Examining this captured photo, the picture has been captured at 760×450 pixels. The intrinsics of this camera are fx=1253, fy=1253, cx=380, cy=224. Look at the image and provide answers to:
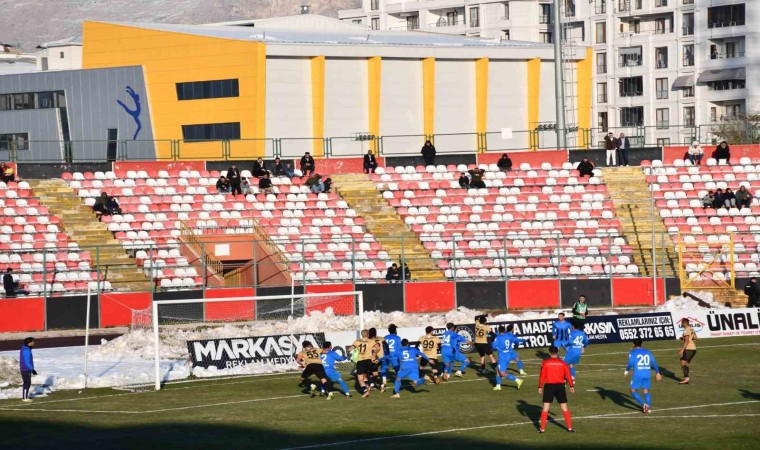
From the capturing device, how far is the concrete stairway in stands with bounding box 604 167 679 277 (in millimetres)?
48500

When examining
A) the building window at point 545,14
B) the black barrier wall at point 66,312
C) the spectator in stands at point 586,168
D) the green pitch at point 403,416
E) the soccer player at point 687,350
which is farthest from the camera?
the building window at point 545,14

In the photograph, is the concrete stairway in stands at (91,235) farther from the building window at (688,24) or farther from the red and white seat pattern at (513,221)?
the building window at (688,24)

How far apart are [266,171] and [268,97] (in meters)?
10.7

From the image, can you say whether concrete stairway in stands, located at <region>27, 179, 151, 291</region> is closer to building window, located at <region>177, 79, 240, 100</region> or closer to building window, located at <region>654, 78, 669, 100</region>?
building window, located at <region>177, 79, 240, 100</region>

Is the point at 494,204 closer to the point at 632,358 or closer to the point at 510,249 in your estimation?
the point at 510,249

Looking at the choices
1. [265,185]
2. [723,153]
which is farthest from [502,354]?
[723,153]

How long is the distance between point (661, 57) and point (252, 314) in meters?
77.5

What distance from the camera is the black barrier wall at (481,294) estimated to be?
47.1m

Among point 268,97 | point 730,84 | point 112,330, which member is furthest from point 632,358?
point 730,84

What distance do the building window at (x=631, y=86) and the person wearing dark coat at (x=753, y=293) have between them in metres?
69.9

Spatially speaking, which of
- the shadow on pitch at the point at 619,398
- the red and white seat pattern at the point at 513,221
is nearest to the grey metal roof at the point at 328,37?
the red and white seat pattern at the point at 513,221

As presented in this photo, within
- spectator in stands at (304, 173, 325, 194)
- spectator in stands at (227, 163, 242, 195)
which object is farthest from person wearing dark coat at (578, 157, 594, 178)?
spectator in stands at (227, 163, 242, 195)

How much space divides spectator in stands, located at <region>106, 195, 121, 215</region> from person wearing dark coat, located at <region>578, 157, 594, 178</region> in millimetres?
19929

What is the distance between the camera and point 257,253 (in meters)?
47.1
